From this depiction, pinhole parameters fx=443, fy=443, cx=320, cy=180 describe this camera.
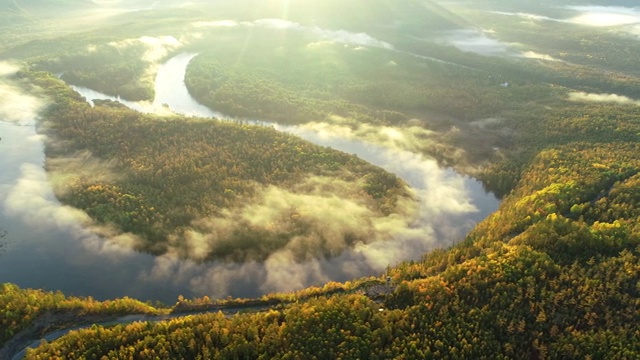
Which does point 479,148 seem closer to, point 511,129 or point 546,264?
point 511,129

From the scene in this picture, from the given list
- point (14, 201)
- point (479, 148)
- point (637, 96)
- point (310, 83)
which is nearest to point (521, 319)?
point (479, 148)

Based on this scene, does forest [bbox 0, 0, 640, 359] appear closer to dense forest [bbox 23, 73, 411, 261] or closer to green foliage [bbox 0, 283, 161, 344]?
green foliage [bbox 0, 283, 161, 344]

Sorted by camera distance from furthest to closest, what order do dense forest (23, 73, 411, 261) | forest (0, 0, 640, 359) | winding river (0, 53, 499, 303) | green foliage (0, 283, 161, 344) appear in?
dense forest (23, 73, 411, 261) < winding river (0, 53, 499, 303) < green foliage (0, 283, 161, 344) < forest (0, 0, 640, 359)

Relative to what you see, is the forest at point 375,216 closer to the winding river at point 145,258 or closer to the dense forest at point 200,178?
the dense forest at point 200,178

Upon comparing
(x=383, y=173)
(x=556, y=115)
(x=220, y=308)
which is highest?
(x=556, y=115)

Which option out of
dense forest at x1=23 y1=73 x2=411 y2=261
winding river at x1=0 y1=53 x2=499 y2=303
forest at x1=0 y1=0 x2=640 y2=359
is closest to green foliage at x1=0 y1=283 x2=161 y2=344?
forest at x1=0 y1=0 x2=640 y2=359

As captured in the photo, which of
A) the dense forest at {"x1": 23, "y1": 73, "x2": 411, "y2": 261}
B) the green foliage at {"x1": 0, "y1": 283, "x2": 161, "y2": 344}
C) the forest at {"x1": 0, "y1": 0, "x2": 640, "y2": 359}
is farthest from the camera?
the dense forest at {"x1": 23, "y1": 73, "x2": 411, "y2": 261}

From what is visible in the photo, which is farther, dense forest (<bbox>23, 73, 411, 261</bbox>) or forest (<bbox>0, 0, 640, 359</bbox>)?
dense forest (<bbox>23, 73, 411, 261</bbox>)
